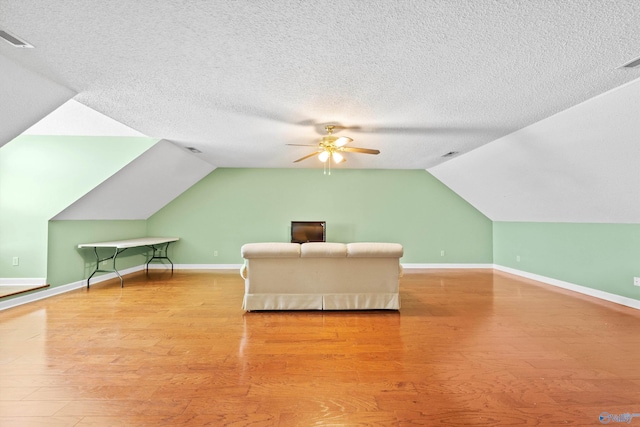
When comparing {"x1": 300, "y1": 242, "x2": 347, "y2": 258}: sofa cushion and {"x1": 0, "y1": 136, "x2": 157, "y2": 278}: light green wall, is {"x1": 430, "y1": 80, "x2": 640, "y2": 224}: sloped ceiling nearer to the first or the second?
{"x1": 300, "y1": 242, "x2": 347, "y2": 258}: sofa cushion

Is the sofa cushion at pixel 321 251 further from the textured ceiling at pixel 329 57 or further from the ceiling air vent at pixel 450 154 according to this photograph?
the ceiling air vent at pixel 450 154

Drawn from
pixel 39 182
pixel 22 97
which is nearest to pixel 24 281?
pixel 39 182

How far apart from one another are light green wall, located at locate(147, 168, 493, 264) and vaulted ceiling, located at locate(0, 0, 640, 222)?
2778mm

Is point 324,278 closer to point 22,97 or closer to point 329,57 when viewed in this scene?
point 329,57

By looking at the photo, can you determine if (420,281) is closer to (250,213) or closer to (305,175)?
(305,175)

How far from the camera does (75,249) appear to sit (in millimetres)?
5172

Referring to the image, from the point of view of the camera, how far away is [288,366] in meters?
2.51

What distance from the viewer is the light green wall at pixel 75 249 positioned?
4809mm

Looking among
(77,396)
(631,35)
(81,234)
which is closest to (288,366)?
(77,396)

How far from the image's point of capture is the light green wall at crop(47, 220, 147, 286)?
481cm

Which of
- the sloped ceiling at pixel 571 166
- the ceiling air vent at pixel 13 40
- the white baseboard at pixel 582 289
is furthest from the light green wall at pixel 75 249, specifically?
the white baseboard at pixel 582 289

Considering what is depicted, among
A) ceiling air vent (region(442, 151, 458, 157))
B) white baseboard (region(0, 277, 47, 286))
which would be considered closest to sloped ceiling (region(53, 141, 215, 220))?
white baseboard (region(0, 277, 47, 286))

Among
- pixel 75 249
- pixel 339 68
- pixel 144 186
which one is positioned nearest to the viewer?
pixel 339 68

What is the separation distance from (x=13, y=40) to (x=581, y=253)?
Result: 290 inches
